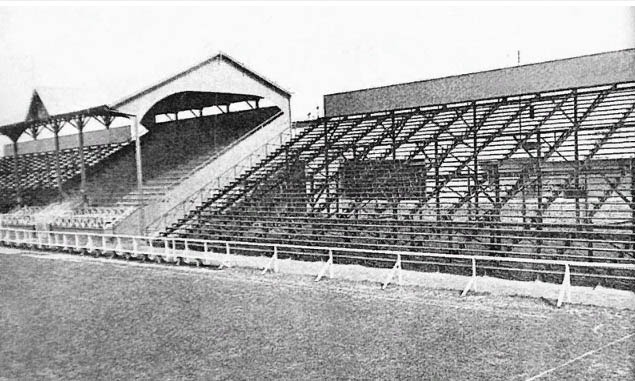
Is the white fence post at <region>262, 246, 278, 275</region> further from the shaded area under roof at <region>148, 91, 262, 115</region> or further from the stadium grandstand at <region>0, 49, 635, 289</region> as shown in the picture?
the shaded area under roof at <region>148, 91, 262, 115</region>

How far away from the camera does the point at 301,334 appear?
27.0 feet

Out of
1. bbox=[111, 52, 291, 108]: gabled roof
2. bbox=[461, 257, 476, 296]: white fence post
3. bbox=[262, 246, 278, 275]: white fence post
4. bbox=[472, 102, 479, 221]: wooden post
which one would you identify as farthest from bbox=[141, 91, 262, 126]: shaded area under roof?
bbox=[461, 257, 476, 296]: white fence post

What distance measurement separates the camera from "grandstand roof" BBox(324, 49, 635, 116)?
16.9 m

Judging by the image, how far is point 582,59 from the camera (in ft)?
56.8

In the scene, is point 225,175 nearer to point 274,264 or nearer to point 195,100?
point 195,100

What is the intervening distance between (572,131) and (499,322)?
8398 millimetres

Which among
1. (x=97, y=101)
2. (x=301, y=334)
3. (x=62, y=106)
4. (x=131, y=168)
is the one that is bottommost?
(x=301, y=334)

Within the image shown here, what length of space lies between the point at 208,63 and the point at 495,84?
10109 millimetres

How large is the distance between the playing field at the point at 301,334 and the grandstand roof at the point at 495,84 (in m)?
10.2

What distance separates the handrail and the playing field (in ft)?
27.6

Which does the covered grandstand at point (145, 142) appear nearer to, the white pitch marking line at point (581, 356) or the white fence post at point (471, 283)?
the white fence post at point (471, 283)

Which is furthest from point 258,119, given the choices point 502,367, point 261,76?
point 502,367

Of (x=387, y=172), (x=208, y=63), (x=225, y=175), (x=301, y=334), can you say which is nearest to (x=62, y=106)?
(x=208, y=63)

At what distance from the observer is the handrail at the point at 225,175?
2067 cm
